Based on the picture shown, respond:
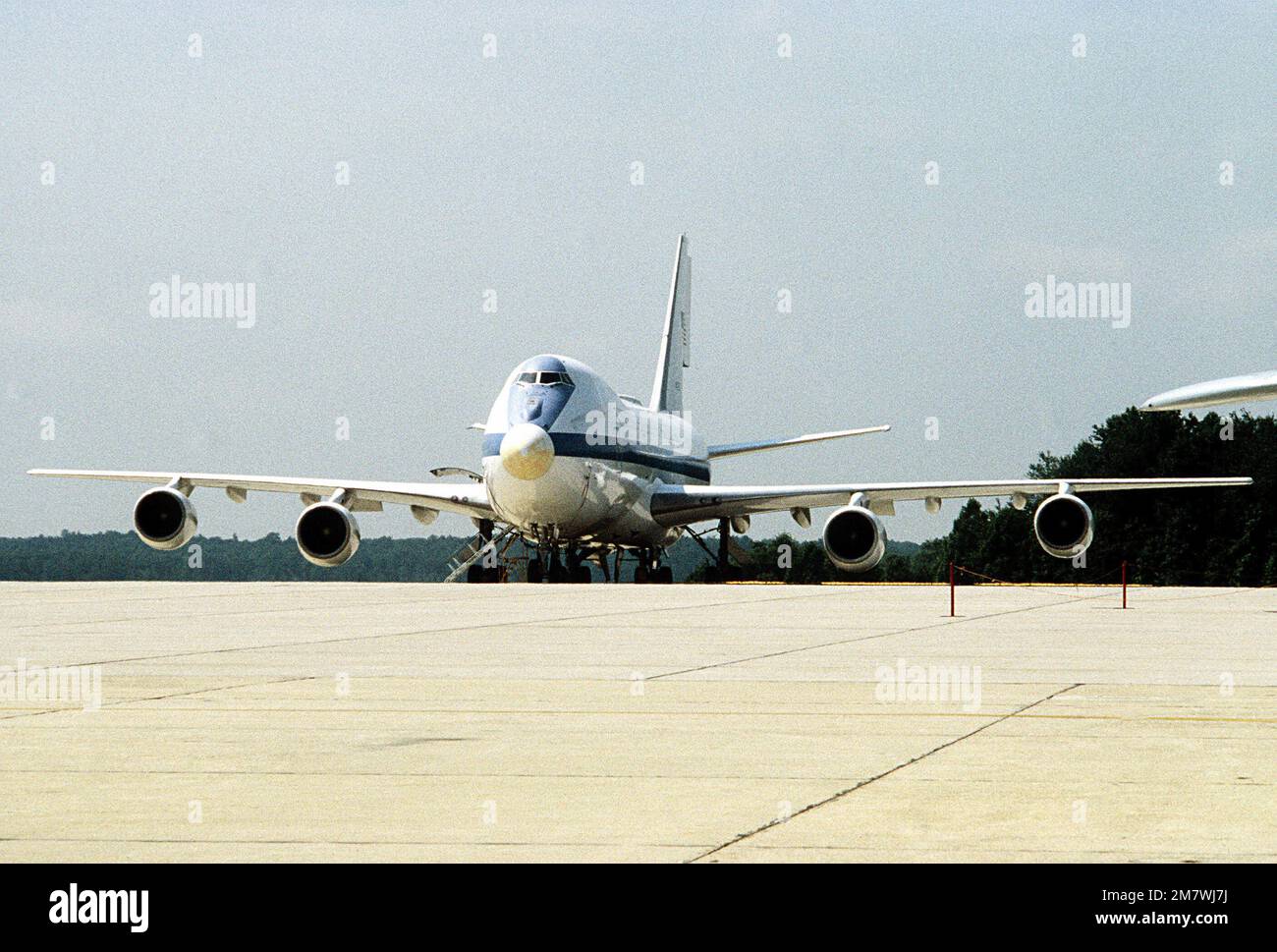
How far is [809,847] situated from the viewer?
6.07 meters

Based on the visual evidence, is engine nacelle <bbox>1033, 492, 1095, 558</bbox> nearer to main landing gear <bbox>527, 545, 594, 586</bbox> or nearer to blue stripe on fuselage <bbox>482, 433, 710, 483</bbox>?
blue stripe on fuselage <bbox>482, 433, 710, 483</bbox>

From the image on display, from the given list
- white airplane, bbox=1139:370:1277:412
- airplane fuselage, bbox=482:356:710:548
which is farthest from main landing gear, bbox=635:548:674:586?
white airplane, bbox=1139:370:1277:412

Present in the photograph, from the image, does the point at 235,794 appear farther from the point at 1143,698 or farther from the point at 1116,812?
the point at 1143,698

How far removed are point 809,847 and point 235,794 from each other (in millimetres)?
2558

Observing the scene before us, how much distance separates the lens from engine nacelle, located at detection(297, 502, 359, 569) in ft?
123

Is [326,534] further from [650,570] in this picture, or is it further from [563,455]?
[650,570]

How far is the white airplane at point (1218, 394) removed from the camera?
1220cm

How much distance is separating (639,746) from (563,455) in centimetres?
3099

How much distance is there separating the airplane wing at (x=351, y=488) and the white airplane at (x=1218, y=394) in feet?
97.6

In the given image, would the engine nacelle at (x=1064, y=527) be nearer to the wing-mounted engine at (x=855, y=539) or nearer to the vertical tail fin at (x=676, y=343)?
the wing-mounted engine at (x=855, y=539)

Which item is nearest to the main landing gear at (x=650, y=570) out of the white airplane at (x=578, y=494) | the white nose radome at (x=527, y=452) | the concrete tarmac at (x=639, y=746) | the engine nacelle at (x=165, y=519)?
the white airplane at (x=578, y=494)

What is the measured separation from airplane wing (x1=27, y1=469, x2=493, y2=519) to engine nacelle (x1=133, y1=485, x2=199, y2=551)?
114 centimetres
